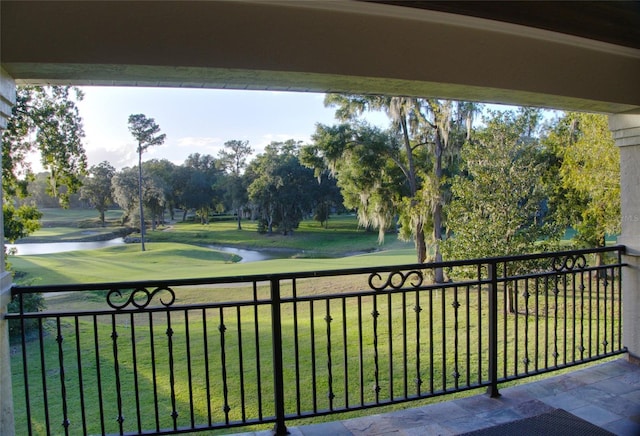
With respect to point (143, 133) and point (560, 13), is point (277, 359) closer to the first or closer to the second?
point (560, 13)

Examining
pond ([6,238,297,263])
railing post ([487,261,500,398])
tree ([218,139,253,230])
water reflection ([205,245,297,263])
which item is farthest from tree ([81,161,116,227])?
railing post ([487,261,500,398])

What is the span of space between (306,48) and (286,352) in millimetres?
5107

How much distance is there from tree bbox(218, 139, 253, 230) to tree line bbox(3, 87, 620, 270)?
47 millimetres

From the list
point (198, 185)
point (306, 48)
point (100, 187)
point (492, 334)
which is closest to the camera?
point (306, 48)

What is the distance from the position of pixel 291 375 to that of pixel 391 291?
10.8 feet

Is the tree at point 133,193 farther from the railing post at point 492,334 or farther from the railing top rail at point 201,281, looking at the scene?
the railing post at point 492,334

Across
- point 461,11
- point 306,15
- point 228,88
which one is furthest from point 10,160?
point 461,11

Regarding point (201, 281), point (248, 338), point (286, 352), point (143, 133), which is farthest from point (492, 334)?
point (143, 133)

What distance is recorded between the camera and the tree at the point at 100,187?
368 inches

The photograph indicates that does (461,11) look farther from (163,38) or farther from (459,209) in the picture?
(459,209)

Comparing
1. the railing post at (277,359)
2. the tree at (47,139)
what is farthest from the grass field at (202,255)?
the railing post at (277,359)

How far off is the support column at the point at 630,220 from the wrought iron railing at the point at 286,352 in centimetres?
9

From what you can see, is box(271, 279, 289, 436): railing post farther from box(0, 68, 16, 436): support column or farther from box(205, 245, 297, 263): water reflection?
box(205, 245, 297, 263): water reflection

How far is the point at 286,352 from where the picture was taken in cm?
616
